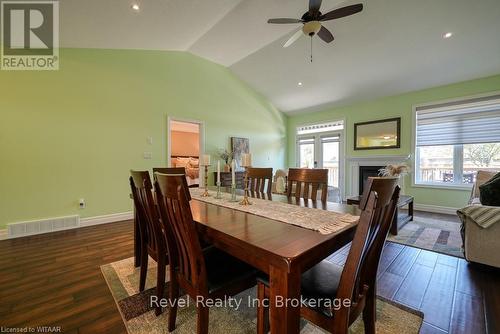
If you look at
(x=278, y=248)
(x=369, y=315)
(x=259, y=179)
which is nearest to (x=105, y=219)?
(x=259, y=179)

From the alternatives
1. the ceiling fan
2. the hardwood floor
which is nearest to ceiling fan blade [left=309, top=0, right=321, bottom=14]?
the ceiling fan

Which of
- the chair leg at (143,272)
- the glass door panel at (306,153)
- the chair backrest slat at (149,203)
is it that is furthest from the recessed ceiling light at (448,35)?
the chair leg at (143,272)

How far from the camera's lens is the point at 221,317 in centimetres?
147

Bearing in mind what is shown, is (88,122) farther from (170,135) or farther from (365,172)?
(365,172)

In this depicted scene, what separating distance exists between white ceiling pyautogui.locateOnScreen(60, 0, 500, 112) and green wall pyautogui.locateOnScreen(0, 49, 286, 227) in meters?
0.36

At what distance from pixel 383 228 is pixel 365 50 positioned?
3.92 meters

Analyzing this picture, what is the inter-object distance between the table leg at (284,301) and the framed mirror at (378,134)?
5199mm

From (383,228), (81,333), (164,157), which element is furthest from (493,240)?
(164,157)

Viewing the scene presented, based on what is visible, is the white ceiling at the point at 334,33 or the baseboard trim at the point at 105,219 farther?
the baseboard trim at the point at 105,219

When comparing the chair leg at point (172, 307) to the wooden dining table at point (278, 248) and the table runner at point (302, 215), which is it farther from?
the table runner at point (302, 215)

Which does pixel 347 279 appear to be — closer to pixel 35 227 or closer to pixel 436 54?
A: pixel 35 227

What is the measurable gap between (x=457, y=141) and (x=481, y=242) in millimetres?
3183

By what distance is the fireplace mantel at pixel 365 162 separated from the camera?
473 centimetres

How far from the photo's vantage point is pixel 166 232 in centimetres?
131
